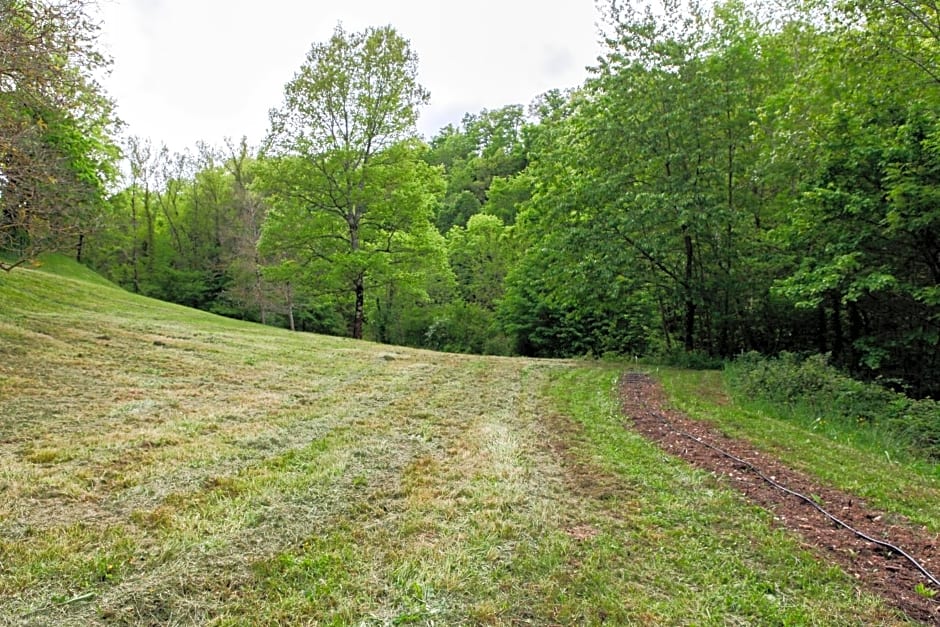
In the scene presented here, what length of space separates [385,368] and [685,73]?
9.79 m

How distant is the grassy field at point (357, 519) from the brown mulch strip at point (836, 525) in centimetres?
16

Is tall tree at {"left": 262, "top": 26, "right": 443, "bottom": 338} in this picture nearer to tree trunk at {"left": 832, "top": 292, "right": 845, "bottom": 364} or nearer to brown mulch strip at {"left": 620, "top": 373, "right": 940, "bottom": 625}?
tree trunk at {"left": 832, "top": 292, "right": 845, "bottom": 364}

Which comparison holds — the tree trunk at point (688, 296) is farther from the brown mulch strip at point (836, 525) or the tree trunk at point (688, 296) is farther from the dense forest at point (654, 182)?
the brown mulch strip at point (836, 525)

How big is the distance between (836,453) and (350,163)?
562 inches

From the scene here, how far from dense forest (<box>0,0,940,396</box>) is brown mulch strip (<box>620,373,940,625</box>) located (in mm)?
5031

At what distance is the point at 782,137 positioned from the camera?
9750mm

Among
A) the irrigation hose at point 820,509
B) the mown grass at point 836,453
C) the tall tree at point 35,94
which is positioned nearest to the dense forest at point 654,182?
the tall tree at point 35,94

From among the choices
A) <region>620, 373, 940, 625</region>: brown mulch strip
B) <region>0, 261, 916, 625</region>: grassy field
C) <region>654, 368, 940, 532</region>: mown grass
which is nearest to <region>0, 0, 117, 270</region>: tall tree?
<region>0, 261, 916, 625</region>: grassy field

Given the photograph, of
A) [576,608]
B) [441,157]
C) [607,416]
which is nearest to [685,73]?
[607,416]

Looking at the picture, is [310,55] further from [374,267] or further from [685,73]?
[685,73]

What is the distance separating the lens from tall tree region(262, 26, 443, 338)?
14.9 m

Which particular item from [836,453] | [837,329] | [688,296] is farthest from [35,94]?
[837,329]

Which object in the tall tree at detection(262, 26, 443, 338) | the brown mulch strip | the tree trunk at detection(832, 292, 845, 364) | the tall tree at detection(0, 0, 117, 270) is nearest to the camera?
the brown mulch strip

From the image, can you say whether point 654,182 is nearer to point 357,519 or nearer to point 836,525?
point 836,525
